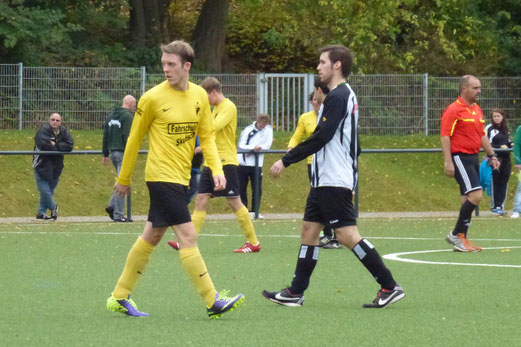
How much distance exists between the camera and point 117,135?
2002cm

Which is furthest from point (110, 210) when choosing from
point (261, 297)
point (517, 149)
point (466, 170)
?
point (261, 297)

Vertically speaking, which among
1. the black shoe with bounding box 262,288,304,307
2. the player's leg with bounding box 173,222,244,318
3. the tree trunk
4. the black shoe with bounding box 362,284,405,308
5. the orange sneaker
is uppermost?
the tree trunk

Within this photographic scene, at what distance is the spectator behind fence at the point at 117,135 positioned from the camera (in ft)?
65.2

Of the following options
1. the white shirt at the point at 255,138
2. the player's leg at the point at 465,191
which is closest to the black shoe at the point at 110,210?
the white shirt at the point at 255,138

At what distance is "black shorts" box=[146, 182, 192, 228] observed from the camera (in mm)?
8406

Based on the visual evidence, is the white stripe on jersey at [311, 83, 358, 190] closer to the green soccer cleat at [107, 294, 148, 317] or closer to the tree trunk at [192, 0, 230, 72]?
the green soccer cleat at [107, 294, 148, 317]

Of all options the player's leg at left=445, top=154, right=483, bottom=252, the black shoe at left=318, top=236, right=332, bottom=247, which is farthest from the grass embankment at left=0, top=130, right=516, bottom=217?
the player's leg at left=445, top=154, right=483, bottom=252

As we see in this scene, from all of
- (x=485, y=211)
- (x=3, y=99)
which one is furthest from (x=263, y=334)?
(x=3, y=99)

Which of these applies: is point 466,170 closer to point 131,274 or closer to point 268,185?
point 131,274

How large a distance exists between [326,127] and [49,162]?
1237cm

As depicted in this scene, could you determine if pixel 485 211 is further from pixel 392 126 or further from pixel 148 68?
pixel 148 68

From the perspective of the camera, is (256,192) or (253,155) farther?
(253,155)

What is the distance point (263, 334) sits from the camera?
25.5 feet

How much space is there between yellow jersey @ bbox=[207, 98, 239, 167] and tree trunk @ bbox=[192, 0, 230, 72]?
74.7ft
